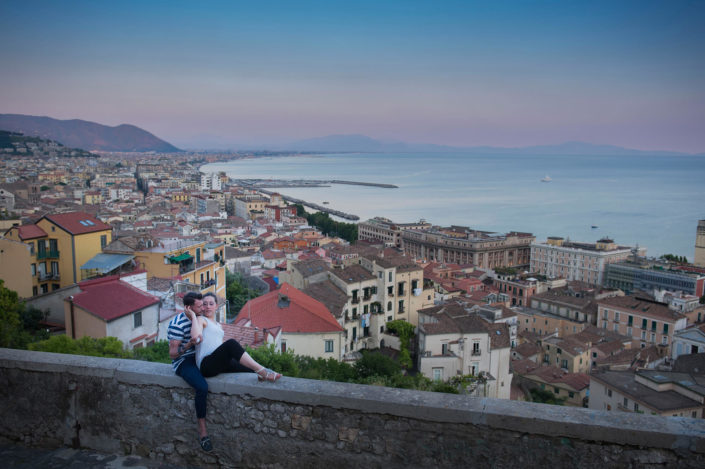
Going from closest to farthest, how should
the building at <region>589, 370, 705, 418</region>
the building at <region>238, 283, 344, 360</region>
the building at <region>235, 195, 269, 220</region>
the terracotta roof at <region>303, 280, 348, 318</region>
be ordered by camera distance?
the building at <region>589, 370, 705, 418</region> → the building at <region>238, 283, 344, 360</region> → the terracotta roof at <region>303, 280, 348, 318</region> → the building at <region>235, 195, 269, 220</region>

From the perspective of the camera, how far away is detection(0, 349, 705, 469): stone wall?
7.37ft

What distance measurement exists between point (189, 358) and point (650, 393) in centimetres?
1346

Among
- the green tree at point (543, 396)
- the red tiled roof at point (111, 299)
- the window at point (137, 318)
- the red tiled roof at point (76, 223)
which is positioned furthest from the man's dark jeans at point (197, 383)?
the green tree at point (543, 396)

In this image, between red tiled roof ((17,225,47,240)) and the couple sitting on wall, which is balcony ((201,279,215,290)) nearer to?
red tiled roof ((17,225,47,240))

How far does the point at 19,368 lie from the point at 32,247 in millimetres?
12746

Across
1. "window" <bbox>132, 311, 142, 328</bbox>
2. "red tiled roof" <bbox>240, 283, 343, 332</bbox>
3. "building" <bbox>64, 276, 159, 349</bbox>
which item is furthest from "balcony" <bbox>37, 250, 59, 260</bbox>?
"window" <bbox>132, 311, 142, 328</bbox>

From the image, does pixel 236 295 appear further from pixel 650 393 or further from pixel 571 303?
pixel 571 303

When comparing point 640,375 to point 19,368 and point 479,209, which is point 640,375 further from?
point 479,209

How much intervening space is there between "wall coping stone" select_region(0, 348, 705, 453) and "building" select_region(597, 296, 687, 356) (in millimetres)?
23489

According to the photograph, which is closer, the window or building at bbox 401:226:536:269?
the window

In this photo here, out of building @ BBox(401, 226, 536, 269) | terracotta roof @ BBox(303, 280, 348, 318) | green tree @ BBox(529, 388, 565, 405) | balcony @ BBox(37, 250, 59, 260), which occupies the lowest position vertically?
building @ BBox(401, 226, 536, 269)

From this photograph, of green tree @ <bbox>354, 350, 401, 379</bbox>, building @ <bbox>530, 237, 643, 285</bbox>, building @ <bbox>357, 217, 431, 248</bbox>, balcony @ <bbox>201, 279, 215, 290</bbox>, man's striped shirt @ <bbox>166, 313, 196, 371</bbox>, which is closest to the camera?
man's striped shirt @ <bbox>166, 313, 196, 371</bbox>

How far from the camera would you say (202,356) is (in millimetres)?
2643

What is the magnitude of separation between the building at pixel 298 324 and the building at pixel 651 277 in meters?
28.3
